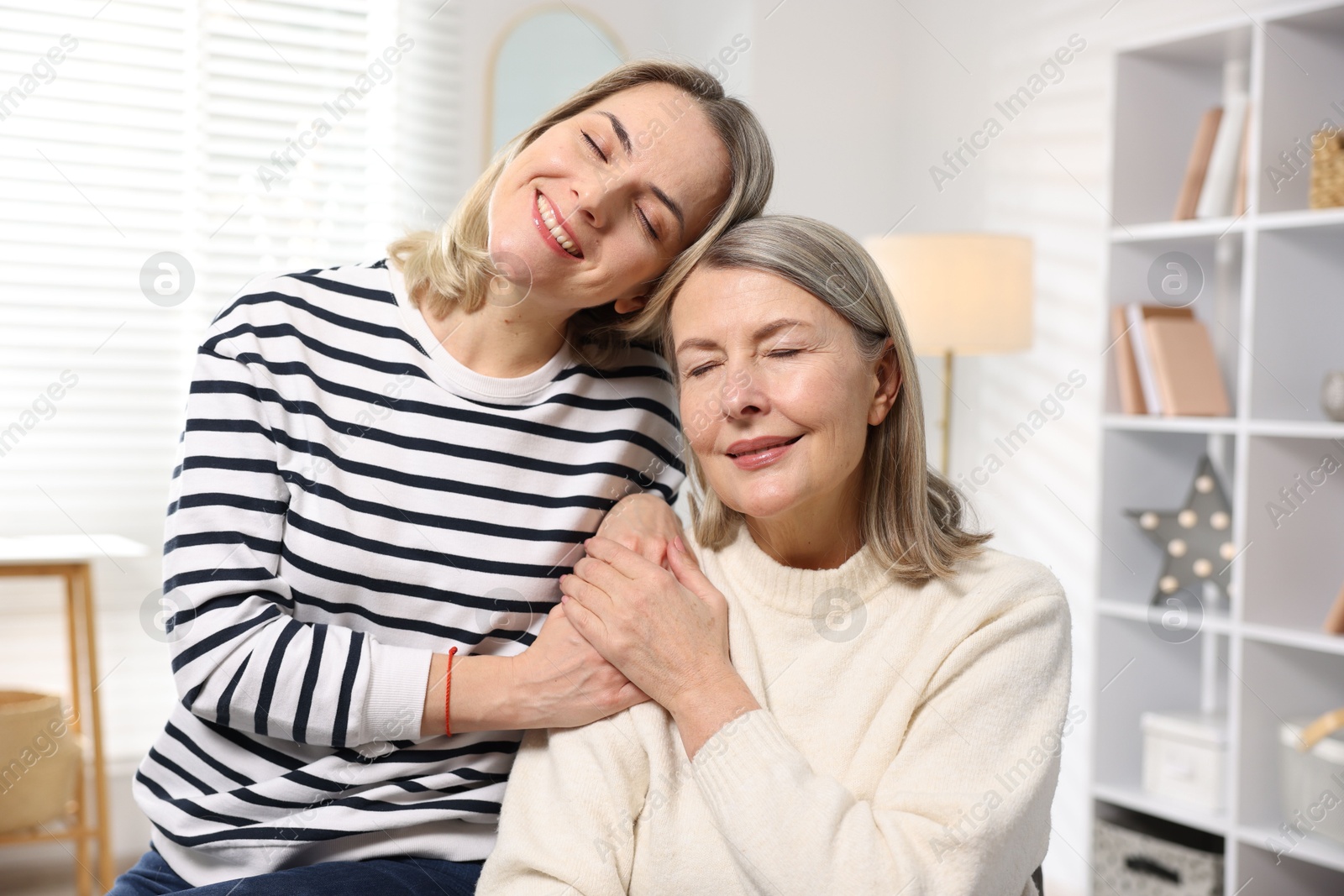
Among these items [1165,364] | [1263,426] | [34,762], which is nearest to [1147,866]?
[1263,426]

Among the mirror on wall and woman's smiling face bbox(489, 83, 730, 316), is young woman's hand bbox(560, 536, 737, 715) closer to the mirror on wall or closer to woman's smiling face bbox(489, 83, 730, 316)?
woman's smiling face bbox(489, 83, 730, 316)

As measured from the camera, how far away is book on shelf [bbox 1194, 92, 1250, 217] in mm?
2752

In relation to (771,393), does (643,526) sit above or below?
below

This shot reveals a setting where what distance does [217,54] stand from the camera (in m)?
3.35

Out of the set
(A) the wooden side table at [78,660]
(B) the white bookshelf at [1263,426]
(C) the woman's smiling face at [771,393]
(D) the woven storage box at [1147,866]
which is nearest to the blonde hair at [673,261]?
(C) the woman's smiling face at [771,393]

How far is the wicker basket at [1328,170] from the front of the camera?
2.50m

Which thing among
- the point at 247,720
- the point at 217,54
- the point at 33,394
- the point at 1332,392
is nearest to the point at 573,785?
the point at 247,720

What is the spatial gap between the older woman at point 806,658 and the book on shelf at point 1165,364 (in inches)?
68.0

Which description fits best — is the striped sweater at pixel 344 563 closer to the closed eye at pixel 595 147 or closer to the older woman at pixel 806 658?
the older woman at pixel 806 658

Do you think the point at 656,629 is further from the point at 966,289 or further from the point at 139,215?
the point at 139,215

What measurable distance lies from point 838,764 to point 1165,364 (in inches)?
79.3

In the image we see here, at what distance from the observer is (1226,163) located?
2.76 metres

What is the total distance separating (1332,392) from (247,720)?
2.42m

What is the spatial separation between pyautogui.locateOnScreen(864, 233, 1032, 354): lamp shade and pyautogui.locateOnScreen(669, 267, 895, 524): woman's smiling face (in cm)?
175
